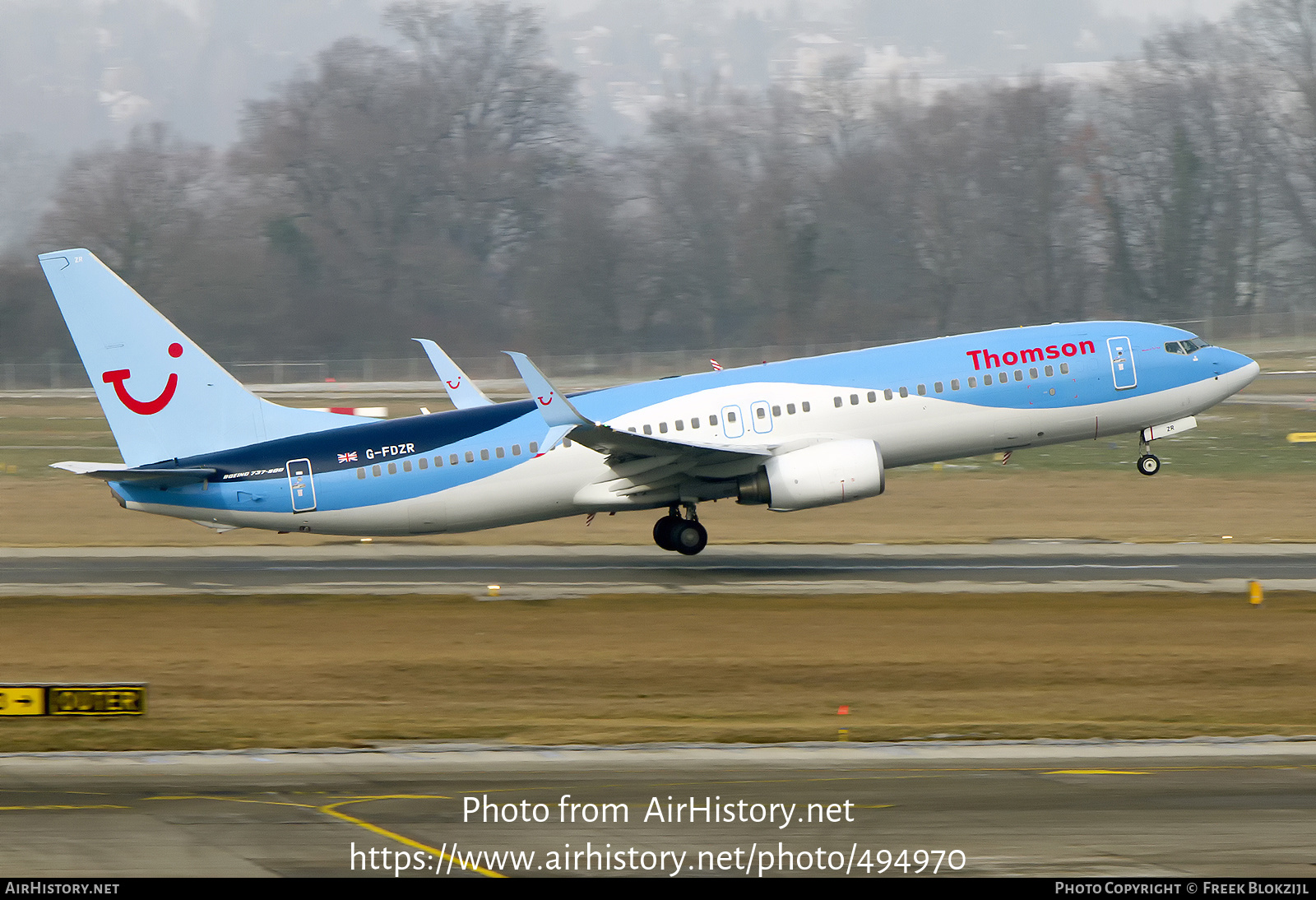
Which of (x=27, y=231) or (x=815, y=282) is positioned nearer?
(x=815, y=282)

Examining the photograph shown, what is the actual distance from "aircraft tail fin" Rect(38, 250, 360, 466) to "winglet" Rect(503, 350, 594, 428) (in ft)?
23.5

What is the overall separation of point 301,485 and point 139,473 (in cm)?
360

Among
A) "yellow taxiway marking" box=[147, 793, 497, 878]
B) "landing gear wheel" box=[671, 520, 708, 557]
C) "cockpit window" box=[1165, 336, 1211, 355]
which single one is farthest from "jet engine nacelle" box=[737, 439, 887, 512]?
"yellow taxiway marking" box=[147, 793, 497, 878]

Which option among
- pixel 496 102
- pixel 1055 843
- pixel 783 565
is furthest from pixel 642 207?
pixel 1055 843

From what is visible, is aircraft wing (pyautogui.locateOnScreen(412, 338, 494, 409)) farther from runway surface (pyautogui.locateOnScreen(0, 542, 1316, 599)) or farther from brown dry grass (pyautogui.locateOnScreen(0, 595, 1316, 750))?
brown dry grass (pyautogui.locateOnScreen(0, 595, 1316, 750))

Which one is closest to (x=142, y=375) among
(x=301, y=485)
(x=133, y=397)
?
(x=133, y=397)

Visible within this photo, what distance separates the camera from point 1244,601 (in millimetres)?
30328

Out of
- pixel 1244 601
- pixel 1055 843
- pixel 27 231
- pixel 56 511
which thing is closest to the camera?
pixel 1055 843

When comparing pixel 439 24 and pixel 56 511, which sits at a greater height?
pixel 439 24

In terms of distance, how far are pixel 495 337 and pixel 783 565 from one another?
76.3 meters

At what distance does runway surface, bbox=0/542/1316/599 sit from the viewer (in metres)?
32.9

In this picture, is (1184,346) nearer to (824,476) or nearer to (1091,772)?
(824,476)

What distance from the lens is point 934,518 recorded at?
46094 millimetres

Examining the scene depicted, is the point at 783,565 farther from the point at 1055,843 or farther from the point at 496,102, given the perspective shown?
the point at 496,102
